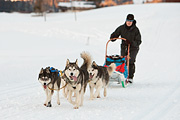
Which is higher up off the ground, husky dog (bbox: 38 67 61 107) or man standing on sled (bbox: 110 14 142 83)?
man standing on sled (bbox: 110 14 142 83)

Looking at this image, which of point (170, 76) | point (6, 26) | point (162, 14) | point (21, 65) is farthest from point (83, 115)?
point (162, 14)

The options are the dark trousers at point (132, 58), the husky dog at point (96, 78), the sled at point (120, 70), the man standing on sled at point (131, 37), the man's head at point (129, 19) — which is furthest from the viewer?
the dark trousers at point (132, 58)

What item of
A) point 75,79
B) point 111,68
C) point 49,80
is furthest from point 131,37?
point 49,80

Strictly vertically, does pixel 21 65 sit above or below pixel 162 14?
below

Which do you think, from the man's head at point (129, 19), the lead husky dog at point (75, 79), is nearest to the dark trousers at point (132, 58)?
the man's head at point (129, 19)

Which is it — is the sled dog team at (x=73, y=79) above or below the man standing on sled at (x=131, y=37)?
below

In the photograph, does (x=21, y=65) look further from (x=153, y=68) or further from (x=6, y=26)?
(x=6, y=26)

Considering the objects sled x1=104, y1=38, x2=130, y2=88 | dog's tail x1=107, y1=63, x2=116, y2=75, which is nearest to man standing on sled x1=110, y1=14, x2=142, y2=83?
sled x1=104, y1=38, x2=130, y2=88

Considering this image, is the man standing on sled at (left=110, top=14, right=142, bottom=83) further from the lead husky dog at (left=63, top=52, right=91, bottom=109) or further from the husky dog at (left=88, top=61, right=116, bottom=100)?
the lead husky dog at (left=63, top=52, right=91, bottom=109)

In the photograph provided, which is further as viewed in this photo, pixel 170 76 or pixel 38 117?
pixel 170 76

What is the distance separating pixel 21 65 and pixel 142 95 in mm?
4848

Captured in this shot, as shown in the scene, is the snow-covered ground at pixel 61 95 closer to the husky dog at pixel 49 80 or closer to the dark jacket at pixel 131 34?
the husky dog at pixel 49 80

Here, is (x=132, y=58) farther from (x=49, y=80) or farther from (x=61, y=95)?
(x=49, y=80)

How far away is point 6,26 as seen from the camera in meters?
16.9
